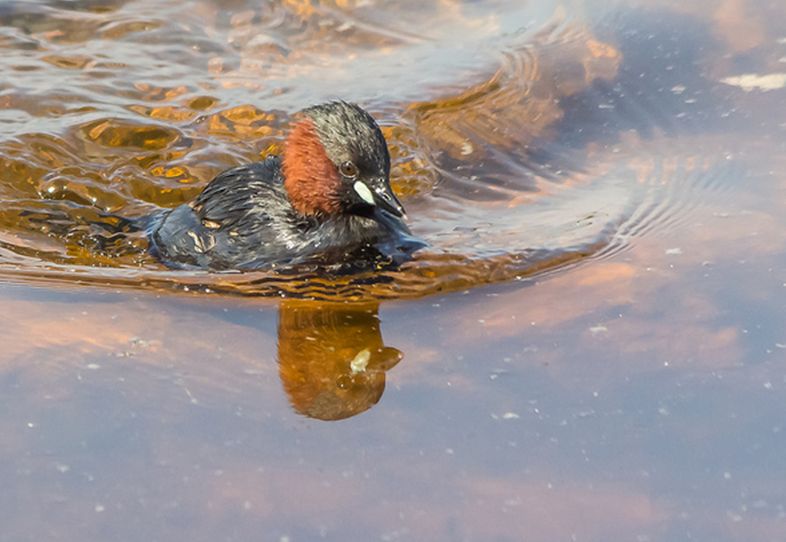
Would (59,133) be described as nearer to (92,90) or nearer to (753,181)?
(92,90)

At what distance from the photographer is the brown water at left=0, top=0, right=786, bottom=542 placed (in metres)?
4.51

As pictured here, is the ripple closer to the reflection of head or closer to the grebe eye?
the reflection of head

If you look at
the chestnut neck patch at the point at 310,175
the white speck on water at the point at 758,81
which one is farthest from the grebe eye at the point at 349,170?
the white speck on water at the point at 758,81

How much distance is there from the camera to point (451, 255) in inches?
257

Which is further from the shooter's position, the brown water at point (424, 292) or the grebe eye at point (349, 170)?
the grebe eye at point (349, 170)

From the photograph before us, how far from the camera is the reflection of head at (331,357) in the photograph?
201 inches

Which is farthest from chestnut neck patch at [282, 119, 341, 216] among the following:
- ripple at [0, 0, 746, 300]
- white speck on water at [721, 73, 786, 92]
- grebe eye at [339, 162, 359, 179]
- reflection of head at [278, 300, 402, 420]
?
white speck on water at [721, 73, 786, 92]

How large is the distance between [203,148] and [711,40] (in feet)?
11.3

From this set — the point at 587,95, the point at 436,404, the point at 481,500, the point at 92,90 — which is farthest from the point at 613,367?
the point at 92,90

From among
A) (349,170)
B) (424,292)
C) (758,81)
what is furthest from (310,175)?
(758,81)

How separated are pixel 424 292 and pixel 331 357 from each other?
78 centimetres

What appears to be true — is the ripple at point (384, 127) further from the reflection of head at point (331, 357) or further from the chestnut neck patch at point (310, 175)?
the chestnut neck patch at point (310, 175)

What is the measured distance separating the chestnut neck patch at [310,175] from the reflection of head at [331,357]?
35.3 inches

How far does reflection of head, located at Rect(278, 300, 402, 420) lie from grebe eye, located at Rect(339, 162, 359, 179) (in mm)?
908
